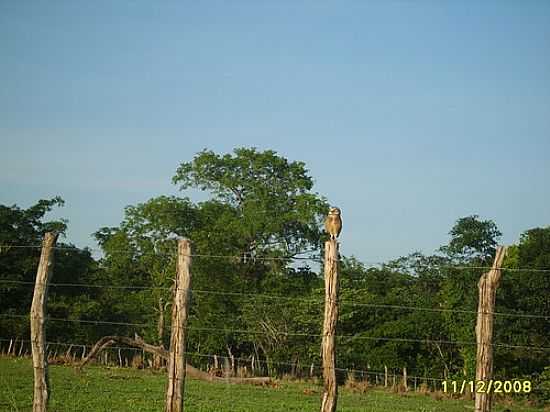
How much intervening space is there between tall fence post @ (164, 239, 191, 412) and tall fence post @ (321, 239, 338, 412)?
139 cm

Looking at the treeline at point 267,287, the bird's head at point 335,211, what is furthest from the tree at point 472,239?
the bird's head at point 335,211

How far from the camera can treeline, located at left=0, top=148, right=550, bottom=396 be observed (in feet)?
95.1

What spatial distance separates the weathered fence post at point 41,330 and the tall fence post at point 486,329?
431cm

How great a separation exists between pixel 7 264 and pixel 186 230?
10887 mm

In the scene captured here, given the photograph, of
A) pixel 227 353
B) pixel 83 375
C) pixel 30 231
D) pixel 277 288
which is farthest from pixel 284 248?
pixel 83 375

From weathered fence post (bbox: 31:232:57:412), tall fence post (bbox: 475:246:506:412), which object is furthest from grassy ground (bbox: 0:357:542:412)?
tall fence post (bbox: 475:246:506:412)

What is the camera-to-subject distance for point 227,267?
38.7m

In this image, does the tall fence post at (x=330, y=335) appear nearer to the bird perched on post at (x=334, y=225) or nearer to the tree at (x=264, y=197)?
the bird perched on post at (x=334, y=225)

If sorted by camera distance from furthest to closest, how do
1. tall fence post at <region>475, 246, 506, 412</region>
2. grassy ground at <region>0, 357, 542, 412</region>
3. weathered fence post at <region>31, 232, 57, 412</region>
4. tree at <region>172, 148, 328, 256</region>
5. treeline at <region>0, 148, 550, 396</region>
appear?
tree at <region>172, 148, 328, 256</region> → treeline at <region>0, 148, 550, 396</region> → grassy ground at <region>0, 357, 542, 412</region> → weathered fence post at <region>31, 232, 57, 412</region> → tall fence post at <region>475, 246, 506, 412</region>

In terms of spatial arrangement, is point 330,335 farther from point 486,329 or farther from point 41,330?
point 41,330

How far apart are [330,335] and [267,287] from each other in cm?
3103

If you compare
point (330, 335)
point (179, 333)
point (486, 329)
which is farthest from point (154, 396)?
point (486, 329)

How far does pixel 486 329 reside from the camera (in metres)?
7.67

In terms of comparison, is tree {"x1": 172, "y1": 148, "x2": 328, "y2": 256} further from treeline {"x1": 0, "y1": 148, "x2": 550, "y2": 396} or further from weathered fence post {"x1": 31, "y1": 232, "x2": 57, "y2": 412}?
weathered fence post {"x1": 31, "y1": 232, "x2": 57, "y2": 412}
